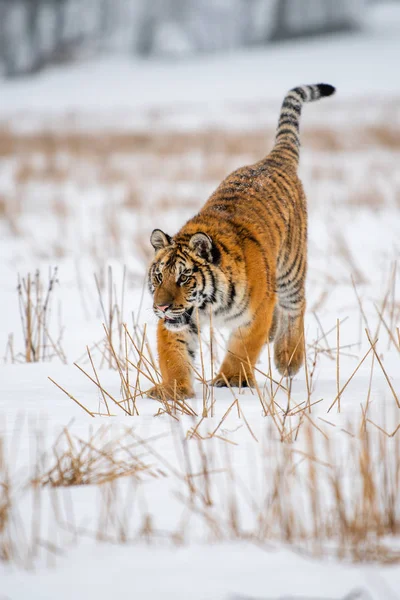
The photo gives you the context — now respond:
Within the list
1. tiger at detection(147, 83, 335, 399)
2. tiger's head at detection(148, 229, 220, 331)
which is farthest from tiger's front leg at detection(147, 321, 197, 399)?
tiger's head at detection(148, 229, 220, 331)

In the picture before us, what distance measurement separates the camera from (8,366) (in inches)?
160

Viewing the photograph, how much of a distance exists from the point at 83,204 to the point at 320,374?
887 centimetres

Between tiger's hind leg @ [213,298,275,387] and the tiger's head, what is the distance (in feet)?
0.89

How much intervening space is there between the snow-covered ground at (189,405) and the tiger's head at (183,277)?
0.41 meters

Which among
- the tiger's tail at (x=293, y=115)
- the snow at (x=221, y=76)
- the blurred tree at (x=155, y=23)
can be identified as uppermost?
the blurred tree at (x=155, y=23)

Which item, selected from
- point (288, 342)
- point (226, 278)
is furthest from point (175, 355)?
point (288, 342)

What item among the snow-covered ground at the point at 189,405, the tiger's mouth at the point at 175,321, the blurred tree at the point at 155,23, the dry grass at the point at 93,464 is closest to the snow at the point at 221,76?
the blurred tree at the point at 155,23

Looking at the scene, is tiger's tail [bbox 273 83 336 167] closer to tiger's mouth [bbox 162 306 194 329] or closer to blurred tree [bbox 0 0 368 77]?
tiger's mouth [bbox 162 306 194 329]

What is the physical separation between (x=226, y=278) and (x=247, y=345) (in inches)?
14.0

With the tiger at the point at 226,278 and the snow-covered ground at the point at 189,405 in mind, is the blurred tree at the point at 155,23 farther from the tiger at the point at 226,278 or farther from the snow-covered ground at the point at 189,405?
the tiger at the point at 226,278

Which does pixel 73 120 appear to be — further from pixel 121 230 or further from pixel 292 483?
pixel 292 483

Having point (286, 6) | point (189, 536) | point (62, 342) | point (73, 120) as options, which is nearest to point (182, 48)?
point (286, 6)

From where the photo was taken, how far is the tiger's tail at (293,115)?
4.89 m

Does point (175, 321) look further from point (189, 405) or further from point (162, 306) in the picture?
point (189, 405)
